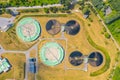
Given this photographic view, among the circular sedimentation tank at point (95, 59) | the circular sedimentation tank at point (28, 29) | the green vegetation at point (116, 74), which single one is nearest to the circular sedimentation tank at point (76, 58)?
the circular sedimentation tank at point (95, 59)

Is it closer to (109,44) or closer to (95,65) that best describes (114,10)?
(109,44)

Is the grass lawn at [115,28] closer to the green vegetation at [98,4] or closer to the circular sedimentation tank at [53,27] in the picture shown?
the green vegetation at [98,4]

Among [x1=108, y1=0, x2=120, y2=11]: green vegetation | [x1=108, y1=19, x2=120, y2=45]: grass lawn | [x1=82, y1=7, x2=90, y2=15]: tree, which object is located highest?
[x1=108, y1=0, x2=120, y2=11]: green vegetation

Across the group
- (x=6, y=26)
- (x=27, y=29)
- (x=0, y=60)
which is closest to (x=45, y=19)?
(x=27, y=29)

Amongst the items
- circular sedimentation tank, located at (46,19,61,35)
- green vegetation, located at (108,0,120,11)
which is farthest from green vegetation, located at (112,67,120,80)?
circular sedimentation tank, located at (46,19,61,35)

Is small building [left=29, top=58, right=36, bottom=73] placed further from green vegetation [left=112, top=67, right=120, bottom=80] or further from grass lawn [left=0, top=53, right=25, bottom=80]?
green vegetation [left=112, top=67, right=120, bottom=80]

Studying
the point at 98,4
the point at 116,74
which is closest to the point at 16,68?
the point at 116,74
